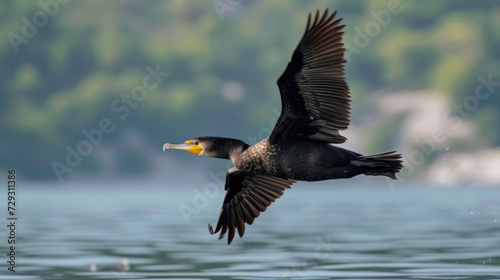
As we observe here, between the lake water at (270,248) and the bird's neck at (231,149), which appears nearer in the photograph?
the bird's neck at (231,149)

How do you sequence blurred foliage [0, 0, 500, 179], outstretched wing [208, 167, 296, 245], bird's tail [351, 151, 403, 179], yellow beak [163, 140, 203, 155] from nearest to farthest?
1. bird's tail [351, 151, 403, 179]
2. yellow beak [163, 140, 203, 155]
3. outstretched wing [208, 167, 296, 245]
4. blurred foliage [0, 0, 500, 179]

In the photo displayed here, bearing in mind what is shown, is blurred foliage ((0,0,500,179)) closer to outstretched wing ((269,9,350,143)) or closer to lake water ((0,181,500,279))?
lake water ((0,181,500,279))

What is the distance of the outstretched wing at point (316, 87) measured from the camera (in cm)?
911

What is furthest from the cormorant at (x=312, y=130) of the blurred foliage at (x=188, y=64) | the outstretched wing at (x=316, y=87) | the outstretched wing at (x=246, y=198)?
the blurred foliage at (x=188, y=64)

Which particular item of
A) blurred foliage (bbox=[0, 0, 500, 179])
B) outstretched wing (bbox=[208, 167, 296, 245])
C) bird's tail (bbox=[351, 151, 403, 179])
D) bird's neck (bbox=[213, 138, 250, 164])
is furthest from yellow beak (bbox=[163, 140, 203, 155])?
blurred foliage (bbox=[0, 0, 500, 179])

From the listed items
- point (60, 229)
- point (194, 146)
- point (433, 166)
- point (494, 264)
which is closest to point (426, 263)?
point (494, 264)

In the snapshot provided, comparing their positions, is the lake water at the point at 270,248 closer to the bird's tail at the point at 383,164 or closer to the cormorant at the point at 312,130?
the cormorant at the point at 312,130

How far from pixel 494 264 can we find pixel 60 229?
31.7 ft

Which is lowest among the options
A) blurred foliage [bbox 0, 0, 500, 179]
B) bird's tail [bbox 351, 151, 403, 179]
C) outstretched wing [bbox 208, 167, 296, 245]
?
bird's tail [bbox 351, 151, 403, 179]

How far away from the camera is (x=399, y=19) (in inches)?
3219

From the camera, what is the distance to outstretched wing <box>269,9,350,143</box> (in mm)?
9109

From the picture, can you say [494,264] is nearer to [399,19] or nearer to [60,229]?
[60,229]

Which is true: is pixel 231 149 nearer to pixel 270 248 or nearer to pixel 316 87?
pixel 316 87

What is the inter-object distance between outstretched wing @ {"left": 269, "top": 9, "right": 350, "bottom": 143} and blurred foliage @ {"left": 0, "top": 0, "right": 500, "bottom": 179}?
61082 mm
